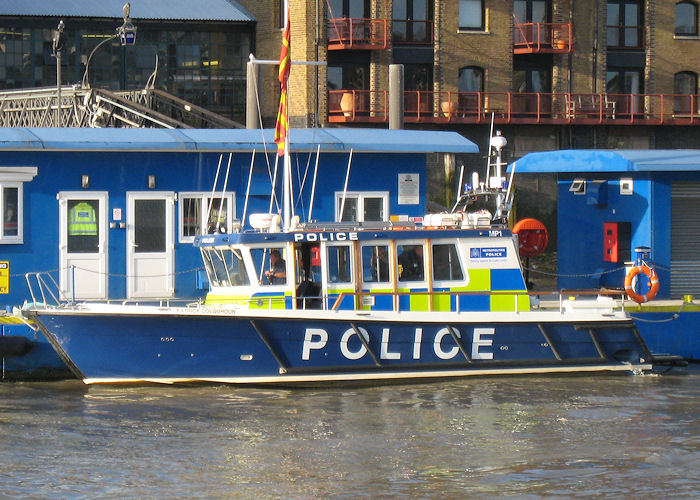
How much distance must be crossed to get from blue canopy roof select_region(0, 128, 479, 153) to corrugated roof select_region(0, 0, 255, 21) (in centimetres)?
2194

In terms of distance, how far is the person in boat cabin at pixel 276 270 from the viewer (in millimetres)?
18531

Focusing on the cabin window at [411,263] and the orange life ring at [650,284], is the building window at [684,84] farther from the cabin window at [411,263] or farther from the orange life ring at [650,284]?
the cabin window at [411,263]

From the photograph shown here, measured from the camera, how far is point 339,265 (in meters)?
18.6

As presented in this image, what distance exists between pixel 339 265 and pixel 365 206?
3.16 meters

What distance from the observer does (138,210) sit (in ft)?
67.8

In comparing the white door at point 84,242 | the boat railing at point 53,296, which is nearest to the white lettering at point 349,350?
the boat railing at point 53,296

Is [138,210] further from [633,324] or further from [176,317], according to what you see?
[633,324]

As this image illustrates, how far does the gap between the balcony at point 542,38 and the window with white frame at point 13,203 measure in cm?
2605

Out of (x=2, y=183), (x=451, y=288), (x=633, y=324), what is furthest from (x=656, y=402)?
(x=2, y=183)

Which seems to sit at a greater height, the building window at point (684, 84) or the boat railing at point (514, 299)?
the building window at point (684, 84)

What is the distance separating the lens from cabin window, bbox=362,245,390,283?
18688 millimetres

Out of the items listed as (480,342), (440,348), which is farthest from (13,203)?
(480,342)

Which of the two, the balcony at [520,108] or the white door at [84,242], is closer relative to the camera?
the white door at [84,242]

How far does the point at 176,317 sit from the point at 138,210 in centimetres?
351
